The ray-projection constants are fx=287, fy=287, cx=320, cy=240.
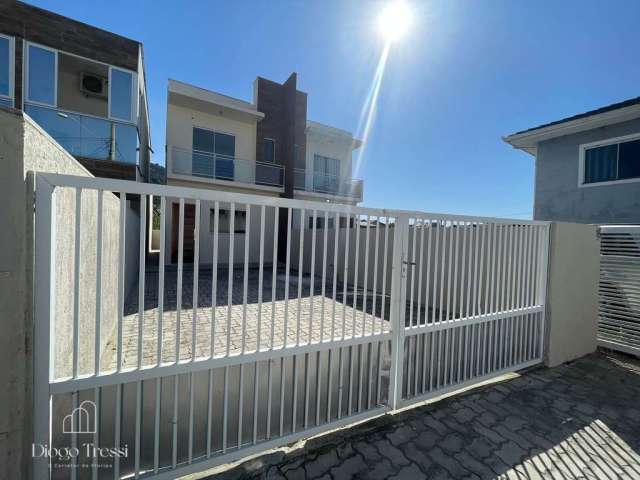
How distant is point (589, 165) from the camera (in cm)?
859

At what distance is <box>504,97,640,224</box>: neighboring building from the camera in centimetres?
764

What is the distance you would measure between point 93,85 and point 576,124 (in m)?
15.2

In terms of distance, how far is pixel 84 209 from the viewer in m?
2.29

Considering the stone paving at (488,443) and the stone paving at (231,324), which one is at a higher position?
the stone paving at (231,324)

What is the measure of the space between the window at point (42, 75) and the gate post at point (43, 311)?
30.1 ft

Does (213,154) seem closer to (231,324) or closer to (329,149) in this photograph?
(329,149)

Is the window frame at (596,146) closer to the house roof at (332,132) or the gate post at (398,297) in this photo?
the gate post at (398,297)

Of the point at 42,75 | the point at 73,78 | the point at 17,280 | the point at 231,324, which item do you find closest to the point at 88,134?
the point at 42,75

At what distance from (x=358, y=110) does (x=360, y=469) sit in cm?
1244

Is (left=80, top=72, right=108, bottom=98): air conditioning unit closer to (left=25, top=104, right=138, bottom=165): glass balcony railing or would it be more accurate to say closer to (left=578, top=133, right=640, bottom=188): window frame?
(left=25, top=104, right=138, bottom=165): glass balcony railing

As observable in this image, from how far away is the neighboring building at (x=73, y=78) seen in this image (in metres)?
7.40

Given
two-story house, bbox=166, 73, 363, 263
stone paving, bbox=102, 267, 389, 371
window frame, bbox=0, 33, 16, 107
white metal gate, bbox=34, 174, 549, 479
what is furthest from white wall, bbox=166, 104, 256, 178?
white metal gate, bbox=34, 174, 549, 479

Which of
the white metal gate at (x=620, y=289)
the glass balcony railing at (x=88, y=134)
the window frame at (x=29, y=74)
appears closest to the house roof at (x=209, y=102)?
the glass balcony railing at (x=88, y=134)

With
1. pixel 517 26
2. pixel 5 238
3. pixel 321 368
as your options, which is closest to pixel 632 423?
pixel 321 368
